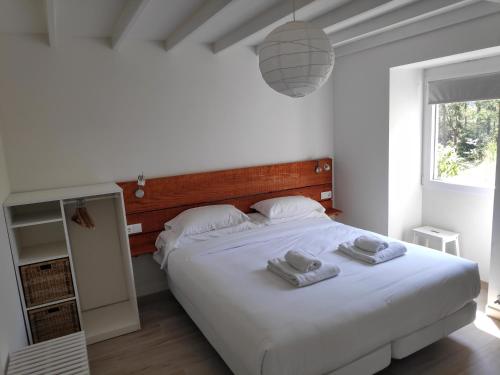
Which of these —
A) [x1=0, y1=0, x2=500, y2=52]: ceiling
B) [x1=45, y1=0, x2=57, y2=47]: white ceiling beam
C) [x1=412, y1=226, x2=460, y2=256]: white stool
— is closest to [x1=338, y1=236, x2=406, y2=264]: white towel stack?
[x1=412, y1=226, x2=460, y2=256]: white stool

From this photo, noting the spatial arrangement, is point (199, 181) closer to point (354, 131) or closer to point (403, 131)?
point (354, 131)

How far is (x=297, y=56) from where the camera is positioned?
5.60 ft

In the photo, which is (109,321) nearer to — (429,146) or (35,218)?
(35,218)

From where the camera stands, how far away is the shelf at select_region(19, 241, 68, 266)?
8.38ft

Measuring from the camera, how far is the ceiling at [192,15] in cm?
225

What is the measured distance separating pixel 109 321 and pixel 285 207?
181 centimetres

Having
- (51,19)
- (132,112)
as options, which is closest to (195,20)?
(51,19)

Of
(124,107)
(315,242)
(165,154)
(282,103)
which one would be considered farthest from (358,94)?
(124,107)

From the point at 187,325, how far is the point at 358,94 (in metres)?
2.75

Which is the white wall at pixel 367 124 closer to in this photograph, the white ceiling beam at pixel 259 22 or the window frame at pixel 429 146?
the window frame at pixel 429 146

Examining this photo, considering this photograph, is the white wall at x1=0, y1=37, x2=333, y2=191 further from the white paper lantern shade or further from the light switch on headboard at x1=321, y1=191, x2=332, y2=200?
the white paper lantern shade

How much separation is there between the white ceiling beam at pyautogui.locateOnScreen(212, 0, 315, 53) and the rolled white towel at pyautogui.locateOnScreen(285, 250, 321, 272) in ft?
5.06

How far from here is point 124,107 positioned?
3.10m

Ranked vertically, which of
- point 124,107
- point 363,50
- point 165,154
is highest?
point 363,50
